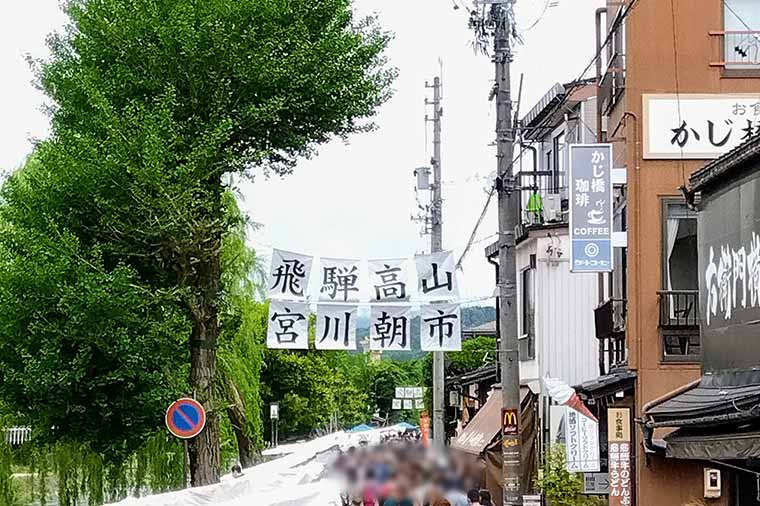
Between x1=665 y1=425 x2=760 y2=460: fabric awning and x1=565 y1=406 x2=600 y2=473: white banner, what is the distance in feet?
22.4

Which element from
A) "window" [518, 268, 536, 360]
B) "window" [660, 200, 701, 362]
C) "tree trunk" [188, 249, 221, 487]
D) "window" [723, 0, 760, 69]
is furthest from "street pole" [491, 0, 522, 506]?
"window" [518, 268, 536, 360]

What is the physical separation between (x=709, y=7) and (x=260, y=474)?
999 centimetres

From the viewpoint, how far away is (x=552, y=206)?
2806cm

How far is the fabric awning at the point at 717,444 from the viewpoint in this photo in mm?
9781

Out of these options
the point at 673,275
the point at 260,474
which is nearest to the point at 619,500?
the point at 673,275

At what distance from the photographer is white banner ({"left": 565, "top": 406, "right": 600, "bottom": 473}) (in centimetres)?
1966

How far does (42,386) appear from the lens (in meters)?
21.9

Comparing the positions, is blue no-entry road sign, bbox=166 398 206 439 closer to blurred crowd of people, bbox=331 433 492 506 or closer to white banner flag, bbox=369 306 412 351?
blurred crowd of people, bbox=331 433 492 506

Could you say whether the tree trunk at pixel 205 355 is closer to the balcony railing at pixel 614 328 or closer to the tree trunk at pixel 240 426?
the tree trunk at pixel 240 426

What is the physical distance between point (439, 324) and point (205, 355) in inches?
204

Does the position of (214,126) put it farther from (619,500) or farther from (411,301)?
(619,500)

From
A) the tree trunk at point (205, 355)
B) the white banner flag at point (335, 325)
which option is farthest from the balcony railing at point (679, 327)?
the tree trunk at point (205, 355)

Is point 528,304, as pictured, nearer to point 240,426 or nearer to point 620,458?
point 240,426

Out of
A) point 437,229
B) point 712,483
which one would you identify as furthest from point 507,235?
point 437,229
